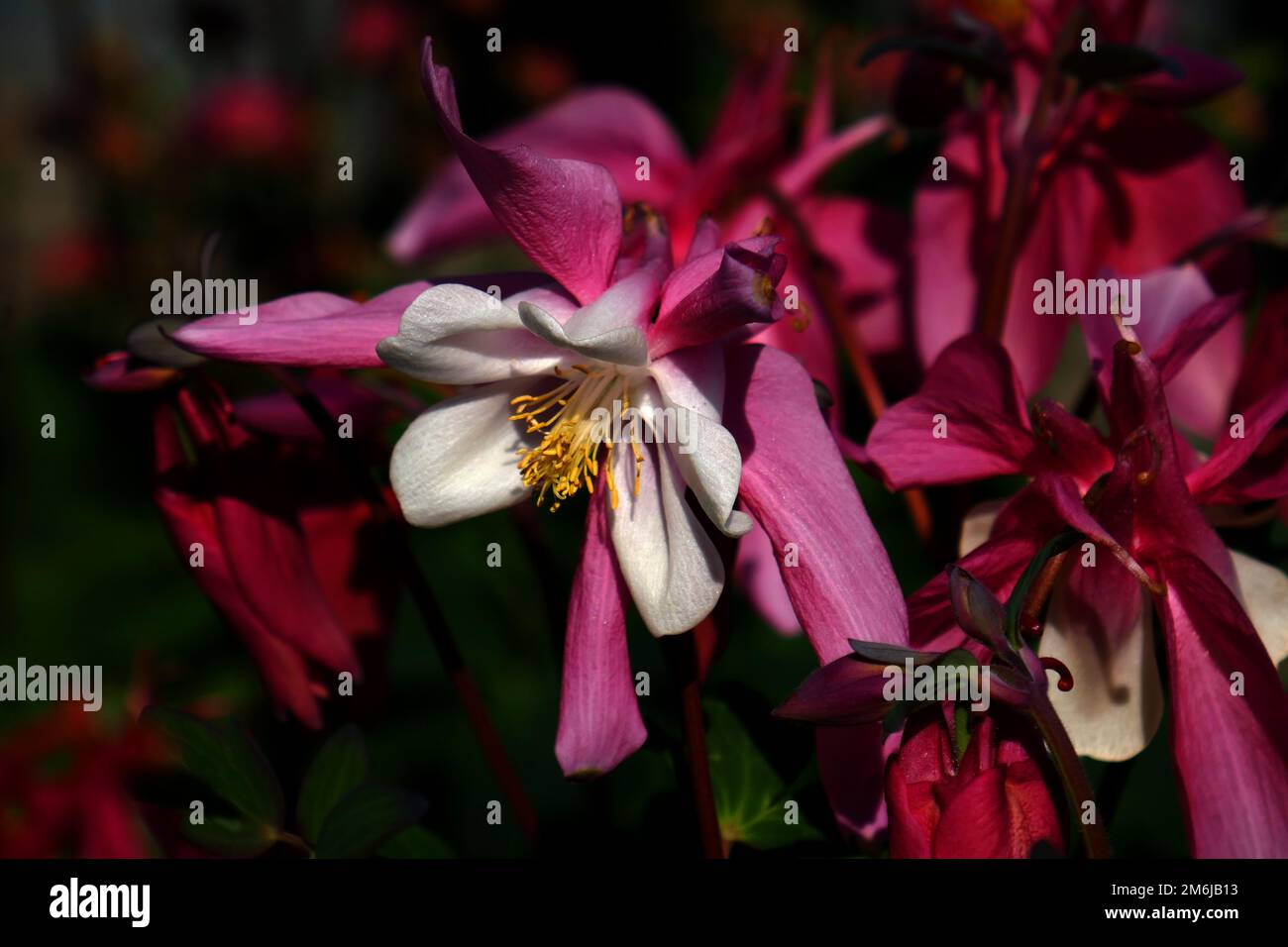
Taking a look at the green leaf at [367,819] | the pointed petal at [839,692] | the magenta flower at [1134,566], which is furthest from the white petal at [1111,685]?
the green leaf at [367,819]

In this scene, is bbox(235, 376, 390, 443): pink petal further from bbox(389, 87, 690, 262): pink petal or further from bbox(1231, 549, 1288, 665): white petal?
bbox(1231, 549, 1288, 665): white petal

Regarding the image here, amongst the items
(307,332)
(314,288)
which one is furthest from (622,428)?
(314,288)

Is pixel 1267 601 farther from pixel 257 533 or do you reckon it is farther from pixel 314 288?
pixel 314 288

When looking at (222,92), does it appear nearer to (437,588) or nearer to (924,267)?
(437,588)

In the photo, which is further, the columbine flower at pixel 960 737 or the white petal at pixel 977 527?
the white petal at pixel 977 527

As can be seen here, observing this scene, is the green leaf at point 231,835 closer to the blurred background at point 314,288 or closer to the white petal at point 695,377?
the blurred background at point 314,288

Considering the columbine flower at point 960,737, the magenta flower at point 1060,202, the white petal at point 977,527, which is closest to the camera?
the columbine flower at point 960,737

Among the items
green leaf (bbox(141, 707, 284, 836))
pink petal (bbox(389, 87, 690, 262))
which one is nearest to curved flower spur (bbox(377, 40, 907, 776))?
green leaf (bbox(141, 707, 284, 836))
